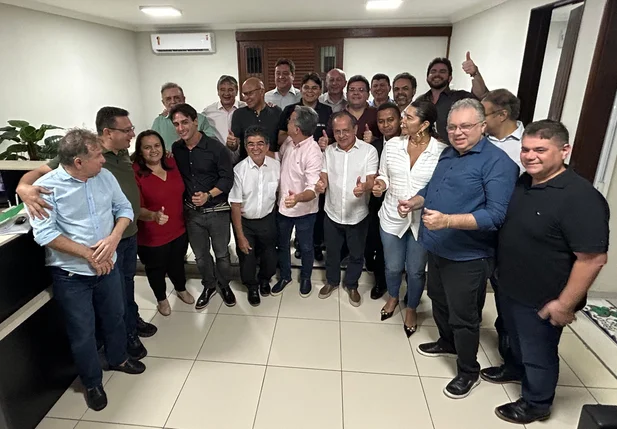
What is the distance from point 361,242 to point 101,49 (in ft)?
19.9

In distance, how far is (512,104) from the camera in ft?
7.45

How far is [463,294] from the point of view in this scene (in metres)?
2.00

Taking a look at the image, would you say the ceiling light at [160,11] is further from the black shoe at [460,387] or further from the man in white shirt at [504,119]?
the black shoe at [460,387]

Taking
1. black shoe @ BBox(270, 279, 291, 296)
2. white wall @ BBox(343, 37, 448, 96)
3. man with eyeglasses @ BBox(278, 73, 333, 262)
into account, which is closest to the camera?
man with eyeglasses @ BBox(278, 73, 333, 262)

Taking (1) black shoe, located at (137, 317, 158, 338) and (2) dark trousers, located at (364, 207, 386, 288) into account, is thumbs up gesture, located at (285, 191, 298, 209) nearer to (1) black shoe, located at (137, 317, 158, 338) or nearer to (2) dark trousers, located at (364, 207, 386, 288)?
(2) dark trousers, located at (364, 207, 386, 288)

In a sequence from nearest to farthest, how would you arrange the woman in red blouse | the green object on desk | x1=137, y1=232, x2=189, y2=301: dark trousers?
the green object on desk
the woman in red blouse
x1=137, y1=232, x2=189, y2=301: dark trousers

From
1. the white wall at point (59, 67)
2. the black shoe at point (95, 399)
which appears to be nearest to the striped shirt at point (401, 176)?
the black shoe at point (95, 399)

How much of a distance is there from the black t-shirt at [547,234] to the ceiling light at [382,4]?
13.1ft

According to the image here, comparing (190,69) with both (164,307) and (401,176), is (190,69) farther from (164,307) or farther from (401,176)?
(401,176)

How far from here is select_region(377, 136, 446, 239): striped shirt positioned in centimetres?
226

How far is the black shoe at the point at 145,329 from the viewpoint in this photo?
271cm

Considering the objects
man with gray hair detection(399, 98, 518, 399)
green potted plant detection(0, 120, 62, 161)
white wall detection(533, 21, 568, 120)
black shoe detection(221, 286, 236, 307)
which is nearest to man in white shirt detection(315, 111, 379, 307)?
man with gray hair detection(399, 98, 518, 399)

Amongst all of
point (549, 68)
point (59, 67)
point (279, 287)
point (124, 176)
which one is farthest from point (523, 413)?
point (59, 67)

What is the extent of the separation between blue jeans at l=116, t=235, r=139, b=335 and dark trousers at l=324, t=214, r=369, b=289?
1.39 m
